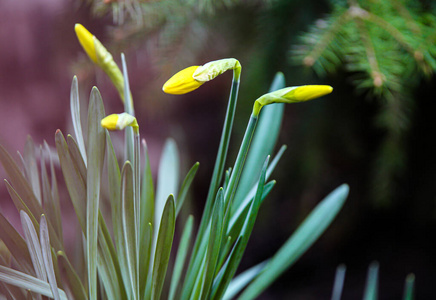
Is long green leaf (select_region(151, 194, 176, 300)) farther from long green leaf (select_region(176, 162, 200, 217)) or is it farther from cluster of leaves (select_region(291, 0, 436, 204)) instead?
cluster of leaves (select_region(291, 0, 436, 204))

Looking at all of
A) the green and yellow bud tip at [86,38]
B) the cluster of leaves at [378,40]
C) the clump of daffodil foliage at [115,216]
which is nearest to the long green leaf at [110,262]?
the clump of daffodil foliage at [115,216]

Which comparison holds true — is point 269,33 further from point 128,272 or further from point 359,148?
point 128,272

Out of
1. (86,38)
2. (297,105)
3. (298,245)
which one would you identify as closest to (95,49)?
(86,38)

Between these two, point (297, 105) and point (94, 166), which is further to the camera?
point (297, 105)

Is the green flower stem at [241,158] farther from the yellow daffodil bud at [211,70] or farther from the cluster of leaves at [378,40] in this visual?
the cluster of leaves at [378,40]

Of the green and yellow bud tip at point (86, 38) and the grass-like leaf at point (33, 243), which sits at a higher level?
the green and yellow bud tip at point (86, 38)

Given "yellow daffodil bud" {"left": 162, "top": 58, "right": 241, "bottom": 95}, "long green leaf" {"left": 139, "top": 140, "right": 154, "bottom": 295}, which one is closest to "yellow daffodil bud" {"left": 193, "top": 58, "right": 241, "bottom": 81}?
"yellow daffodil bud" {"left": 162, "top": 58, "right": 241, "bottom": 95}

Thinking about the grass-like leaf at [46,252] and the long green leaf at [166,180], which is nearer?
the grass-like leaf at [46,252]

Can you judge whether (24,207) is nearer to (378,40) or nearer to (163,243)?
(163,243)
